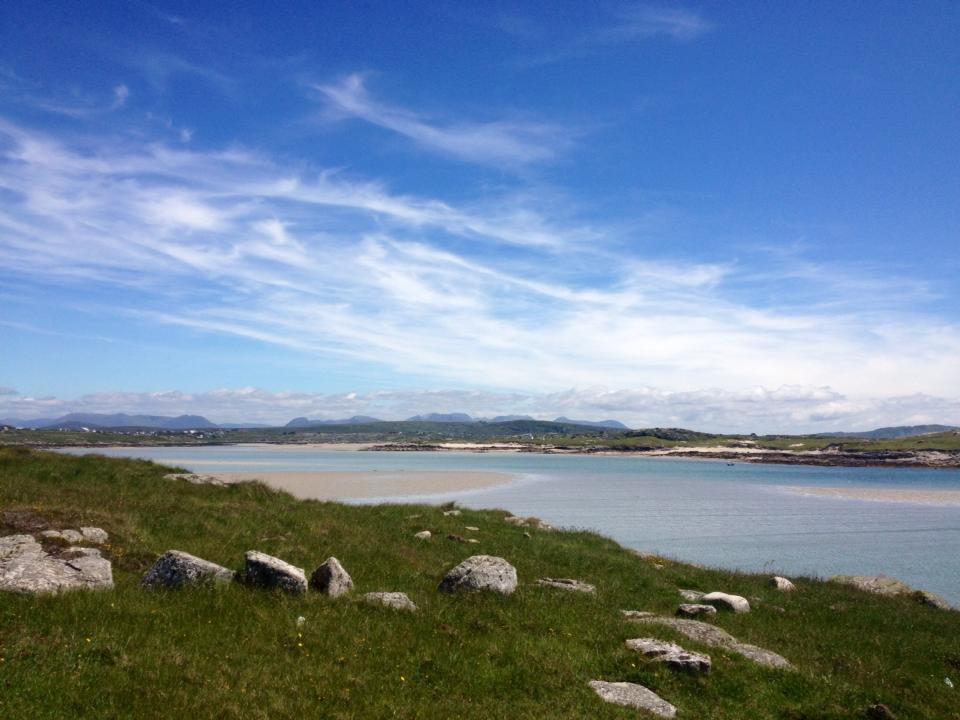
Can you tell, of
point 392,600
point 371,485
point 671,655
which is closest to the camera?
point 671,655

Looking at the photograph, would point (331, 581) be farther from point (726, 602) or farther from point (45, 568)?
point (726, 602)

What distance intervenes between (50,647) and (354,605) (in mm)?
7013

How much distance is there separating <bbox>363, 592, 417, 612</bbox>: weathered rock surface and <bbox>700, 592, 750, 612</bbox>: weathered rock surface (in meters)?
12.5

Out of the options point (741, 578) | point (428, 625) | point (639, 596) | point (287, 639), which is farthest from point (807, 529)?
point (287, 639)

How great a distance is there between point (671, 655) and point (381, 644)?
23.2 ft

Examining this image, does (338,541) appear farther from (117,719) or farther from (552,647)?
(117,719)

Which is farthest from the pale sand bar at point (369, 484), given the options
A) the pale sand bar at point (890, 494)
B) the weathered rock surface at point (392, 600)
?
the weathered rock surface at point (392, 600)

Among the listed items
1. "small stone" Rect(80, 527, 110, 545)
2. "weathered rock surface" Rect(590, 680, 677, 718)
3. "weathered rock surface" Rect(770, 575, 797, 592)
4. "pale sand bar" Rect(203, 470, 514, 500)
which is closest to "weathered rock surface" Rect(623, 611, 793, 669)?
"weathered rock surface" Rect(590, 680, 677, 718)

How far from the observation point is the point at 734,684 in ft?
49.5

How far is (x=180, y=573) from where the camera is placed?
16.4m

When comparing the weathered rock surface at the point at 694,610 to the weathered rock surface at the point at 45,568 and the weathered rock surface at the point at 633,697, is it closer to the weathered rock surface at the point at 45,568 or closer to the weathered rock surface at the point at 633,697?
the weathered rock surface at the point at 633,697

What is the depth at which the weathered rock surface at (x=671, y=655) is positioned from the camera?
1539 centimetres

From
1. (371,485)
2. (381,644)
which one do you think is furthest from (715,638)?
(371,485)

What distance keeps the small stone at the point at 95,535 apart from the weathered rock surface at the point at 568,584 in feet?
47.8
